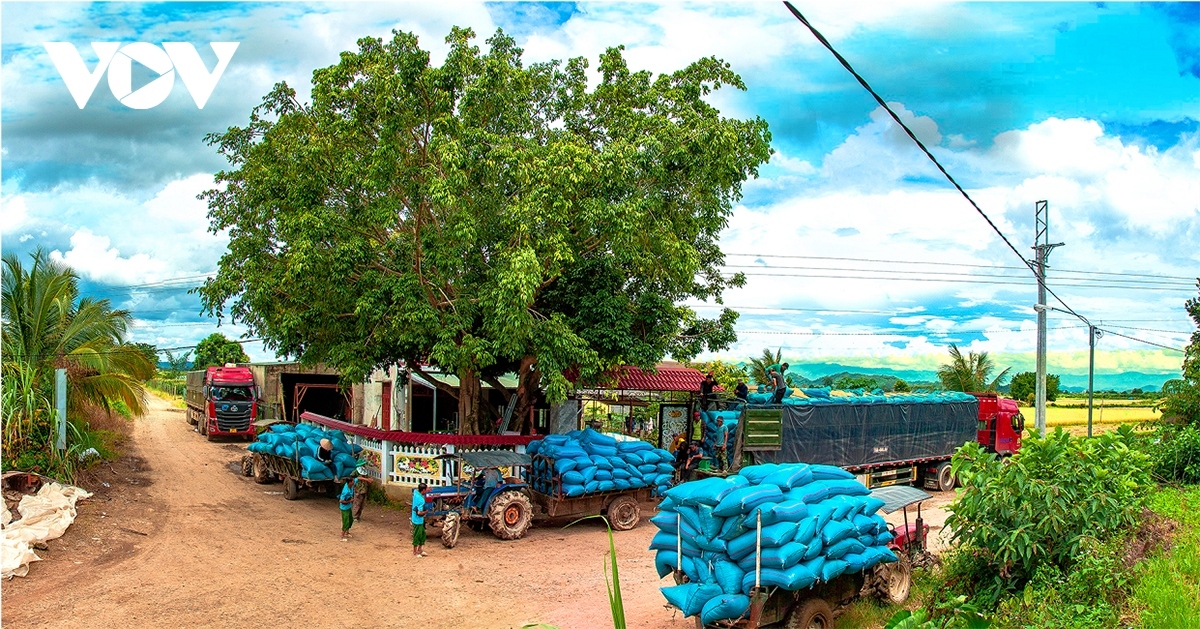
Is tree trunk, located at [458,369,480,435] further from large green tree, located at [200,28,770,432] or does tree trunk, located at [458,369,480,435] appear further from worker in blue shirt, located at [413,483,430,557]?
worker in blue shirt, located at [413,483,430,557]

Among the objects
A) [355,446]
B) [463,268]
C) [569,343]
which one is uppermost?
[463,268]

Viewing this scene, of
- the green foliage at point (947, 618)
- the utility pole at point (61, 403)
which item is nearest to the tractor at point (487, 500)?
the green foliage at point (947, 618)

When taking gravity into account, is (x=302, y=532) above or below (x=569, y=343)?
below

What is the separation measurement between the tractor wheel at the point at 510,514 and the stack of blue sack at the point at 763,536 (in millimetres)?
5788

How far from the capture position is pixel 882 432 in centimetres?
2023

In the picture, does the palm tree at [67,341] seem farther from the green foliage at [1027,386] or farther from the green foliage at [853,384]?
the green foliage at [1027,386]

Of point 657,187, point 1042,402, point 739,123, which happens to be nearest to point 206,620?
point 657,187

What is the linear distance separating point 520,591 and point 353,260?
23.6 feet

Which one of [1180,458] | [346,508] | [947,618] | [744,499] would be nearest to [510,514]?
[346,508]

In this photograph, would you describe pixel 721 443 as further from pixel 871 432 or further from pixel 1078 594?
pixel 1078 594

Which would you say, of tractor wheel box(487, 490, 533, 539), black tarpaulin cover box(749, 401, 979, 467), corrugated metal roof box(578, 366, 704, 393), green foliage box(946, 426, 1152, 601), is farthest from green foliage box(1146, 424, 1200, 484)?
tractor wheel box(487, 490, 533, 539)

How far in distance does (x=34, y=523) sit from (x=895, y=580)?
1346 centimetres

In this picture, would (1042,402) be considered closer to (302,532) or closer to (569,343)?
(569,343)

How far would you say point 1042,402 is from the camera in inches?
1057
